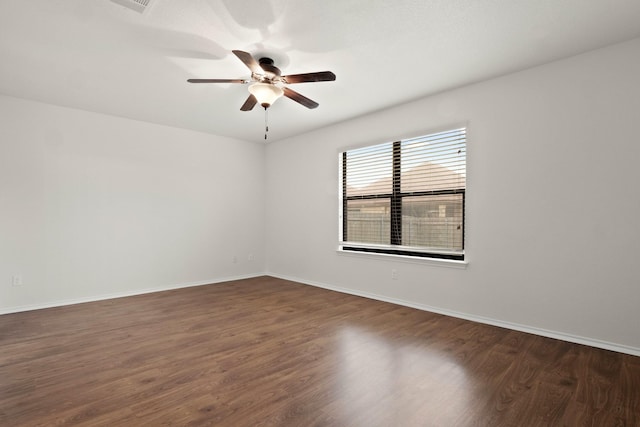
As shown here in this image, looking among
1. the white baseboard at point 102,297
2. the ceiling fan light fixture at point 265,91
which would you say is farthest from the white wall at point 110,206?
the ceiling fan light fixture at point 265,91

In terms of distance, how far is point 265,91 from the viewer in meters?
3.00

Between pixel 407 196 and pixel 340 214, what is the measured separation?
120 centimetres

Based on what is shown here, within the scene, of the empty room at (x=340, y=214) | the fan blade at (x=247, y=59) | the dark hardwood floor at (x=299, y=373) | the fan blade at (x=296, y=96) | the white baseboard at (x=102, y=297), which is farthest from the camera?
the white baseboard at (x=102, y=297)

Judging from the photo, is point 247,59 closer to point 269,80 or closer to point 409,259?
point 269,80

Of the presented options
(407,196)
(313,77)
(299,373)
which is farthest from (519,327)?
(313,77)

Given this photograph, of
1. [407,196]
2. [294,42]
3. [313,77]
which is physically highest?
[294,42]

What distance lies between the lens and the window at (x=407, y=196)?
381 centimetres

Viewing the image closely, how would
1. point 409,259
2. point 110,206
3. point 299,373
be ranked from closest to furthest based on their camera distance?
point 299,373
point 409,259
point 110,206

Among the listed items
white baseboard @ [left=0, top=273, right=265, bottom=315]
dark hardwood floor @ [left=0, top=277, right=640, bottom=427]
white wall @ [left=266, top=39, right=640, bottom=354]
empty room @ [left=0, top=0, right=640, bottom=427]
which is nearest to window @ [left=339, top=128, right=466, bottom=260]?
empty room @ [left=0, top=0, right=640, bottom=427]

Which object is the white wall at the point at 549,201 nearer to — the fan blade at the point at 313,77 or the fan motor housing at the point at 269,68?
the fan blade at the point at 313,77

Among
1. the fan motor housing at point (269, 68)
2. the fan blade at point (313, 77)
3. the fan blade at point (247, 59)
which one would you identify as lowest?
the fan blade at point (313, 77)

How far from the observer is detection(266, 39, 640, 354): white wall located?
2.68 metres

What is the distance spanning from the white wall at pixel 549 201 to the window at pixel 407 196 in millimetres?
190

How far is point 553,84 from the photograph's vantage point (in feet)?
9.93
